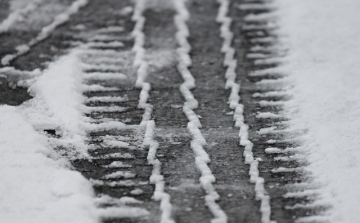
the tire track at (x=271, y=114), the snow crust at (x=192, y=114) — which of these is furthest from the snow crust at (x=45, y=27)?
the tire track at (x=271, y=114)

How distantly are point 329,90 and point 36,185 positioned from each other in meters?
1.62

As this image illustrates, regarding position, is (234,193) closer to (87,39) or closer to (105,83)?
(105,83)

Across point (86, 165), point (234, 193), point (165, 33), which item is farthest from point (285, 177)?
point (165, 33)

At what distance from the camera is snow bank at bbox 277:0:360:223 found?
7.53 feet

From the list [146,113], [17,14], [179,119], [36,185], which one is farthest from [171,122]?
[17,14]

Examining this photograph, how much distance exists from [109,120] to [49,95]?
376 millimetres

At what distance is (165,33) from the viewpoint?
375cm

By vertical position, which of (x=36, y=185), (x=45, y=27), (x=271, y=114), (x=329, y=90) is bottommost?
(x=36, y=185)

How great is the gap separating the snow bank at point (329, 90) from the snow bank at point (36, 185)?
1.00m

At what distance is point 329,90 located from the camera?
2949mm

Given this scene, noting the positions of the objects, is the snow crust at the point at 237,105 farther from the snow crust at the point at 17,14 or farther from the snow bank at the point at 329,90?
the snow crust at the point at 17,14

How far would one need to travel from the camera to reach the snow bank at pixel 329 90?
90.4 inches

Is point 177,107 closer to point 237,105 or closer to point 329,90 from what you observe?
point 237,105

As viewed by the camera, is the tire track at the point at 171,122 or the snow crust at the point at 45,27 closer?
the tire track at the point at 171,122
